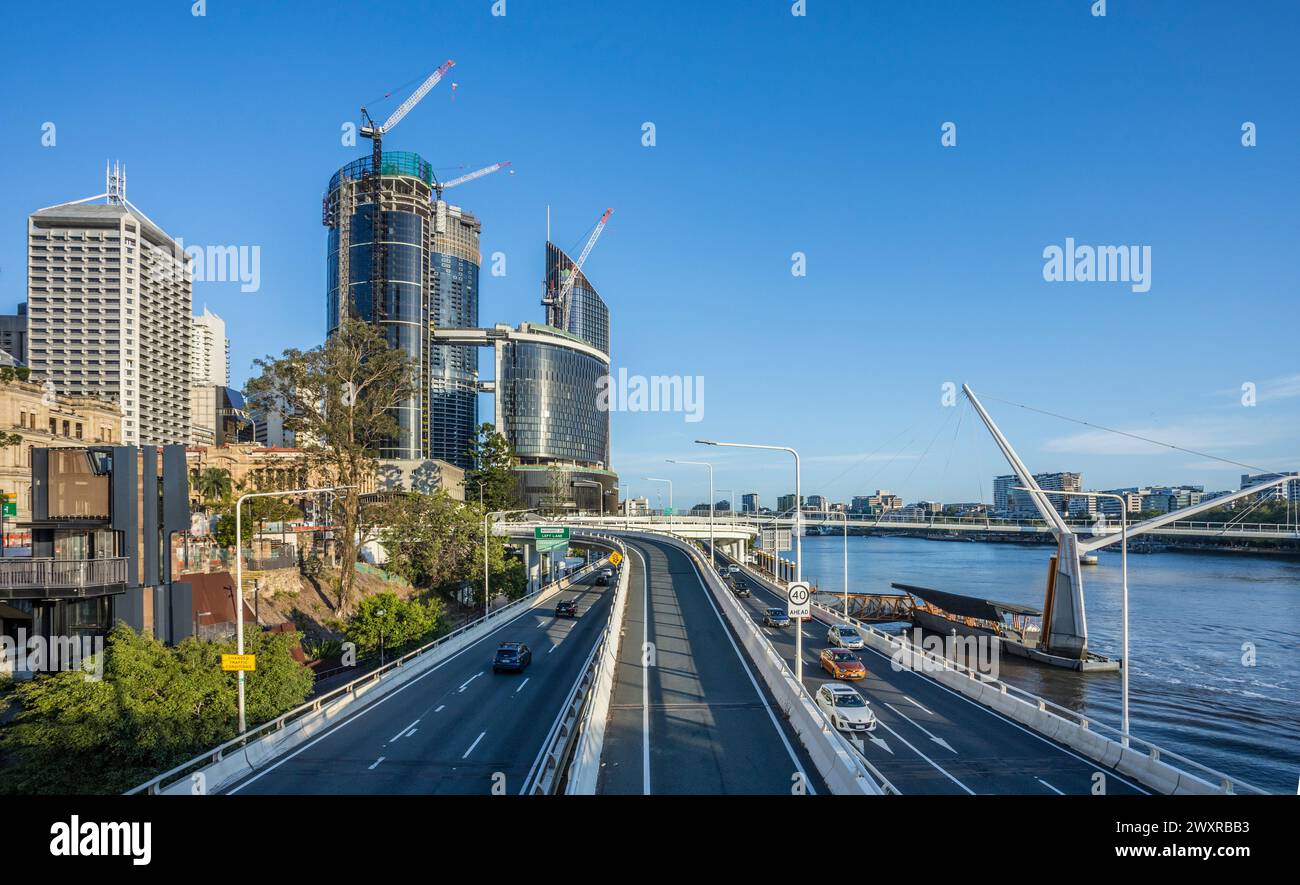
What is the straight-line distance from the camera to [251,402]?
156 ft

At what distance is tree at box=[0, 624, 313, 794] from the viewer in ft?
62.8

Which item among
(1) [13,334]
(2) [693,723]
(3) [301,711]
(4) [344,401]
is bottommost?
(3) [301,711]

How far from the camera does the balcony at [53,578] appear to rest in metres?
25.1

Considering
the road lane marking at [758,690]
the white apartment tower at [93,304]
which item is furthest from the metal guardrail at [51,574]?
the white apartment tower at [93,304]

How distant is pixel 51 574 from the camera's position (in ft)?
83.8

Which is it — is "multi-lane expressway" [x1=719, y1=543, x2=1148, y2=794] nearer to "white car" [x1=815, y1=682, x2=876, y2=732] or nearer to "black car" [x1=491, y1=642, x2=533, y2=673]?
"white car" [x1=815, y1=682, x2=876, y2=732]

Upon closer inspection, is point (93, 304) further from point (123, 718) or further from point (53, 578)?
point (123, 718)

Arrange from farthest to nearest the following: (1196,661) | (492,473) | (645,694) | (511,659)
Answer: (492,473), (1196,661), (511,659), (645,694)

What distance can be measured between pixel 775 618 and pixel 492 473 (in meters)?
75.2

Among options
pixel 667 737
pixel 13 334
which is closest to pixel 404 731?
pixel 667 737

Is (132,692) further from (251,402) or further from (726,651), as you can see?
(251,402)
